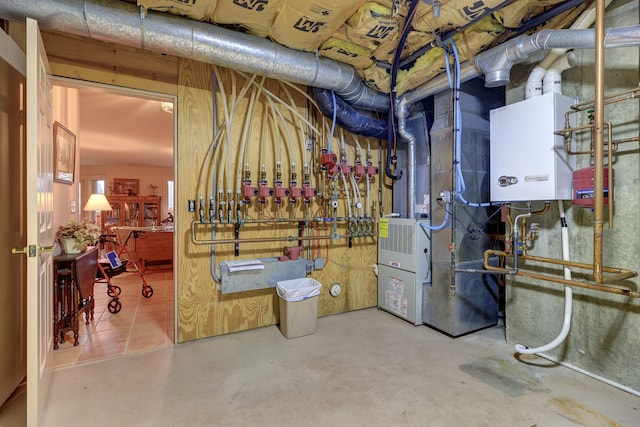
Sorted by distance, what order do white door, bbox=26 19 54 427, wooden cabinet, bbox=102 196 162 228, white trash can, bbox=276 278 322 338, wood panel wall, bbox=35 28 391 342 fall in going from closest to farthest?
white door, bbox=26 19 54 427 < wood panel wall, bbox=35 28 391 342 < white trash can, bbox=276 278 322 338 < wooden cabinet, bbox=102 196 162 228

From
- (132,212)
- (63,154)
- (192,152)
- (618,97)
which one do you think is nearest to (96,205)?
(63,154)

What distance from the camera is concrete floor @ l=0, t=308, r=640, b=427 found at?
175 centimetres

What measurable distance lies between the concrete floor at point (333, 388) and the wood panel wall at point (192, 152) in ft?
0.95

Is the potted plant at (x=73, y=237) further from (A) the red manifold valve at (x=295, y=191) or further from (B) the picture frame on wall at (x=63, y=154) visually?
(A) the red manifold valve at (x=295, y=191)

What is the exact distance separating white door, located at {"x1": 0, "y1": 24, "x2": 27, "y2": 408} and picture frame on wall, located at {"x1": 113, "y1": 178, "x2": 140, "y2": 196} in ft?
22.5

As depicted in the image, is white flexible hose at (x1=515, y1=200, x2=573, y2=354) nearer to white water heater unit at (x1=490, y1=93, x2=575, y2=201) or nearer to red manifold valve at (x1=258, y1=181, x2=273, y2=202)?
white water heater unit at (x1=490, y1=93, x2=575, y2=201)

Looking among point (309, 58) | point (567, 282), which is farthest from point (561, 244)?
point (309, 58)

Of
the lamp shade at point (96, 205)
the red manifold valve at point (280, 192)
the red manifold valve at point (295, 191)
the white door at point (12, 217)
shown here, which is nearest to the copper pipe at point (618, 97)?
the red manifold valve at point (295, 191)

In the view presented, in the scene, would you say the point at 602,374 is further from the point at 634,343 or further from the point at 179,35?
the point at 179,35

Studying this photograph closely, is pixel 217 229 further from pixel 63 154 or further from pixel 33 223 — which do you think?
pixel 63 154

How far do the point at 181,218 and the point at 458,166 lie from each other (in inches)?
97.7

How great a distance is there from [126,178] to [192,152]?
7076 millimetres

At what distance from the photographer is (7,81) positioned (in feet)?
6.15

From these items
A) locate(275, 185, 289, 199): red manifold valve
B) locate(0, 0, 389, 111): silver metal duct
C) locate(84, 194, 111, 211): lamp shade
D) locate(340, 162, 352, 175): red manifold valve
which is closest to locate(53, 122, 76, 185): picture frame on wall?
locate(0, 0, 389, 111): silver metal duct
